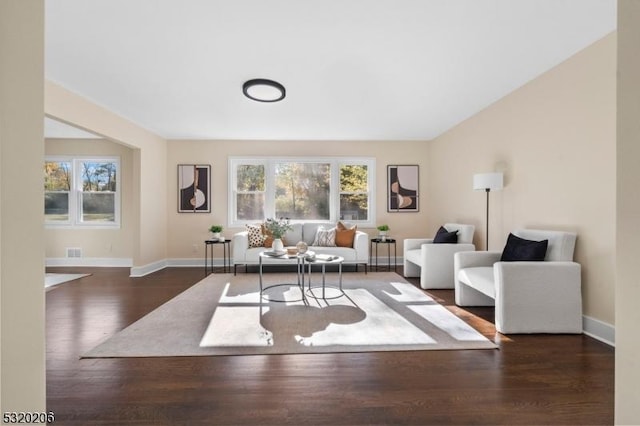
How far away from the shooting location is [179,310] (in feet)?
11.0

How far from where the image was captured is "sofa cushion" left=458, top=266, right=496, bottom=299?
2949mm

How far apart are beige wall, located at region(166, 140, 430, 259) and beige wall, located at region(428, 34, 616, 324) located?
1797mm

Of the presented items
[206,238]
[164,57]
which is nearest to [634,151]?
[164,57]

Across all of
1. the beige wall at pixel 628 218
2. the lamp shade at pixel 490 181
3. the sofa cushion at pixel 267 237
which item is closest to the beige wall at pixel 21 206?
the beige wall at pixel 628 218

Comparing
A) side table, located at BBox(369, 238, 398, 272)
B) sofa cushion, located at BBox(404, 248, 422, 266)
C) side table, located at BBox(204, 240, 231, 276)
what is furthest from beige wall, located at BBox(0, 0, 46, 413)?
side table, located at BBox(369, 238, 398, 272)

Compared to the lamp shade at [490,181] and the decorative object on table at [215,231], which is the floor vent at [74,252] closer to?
the decorative object on table at [215,231]

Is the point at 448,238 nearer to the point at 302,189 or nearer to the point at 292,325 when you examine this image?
the point at 292,325

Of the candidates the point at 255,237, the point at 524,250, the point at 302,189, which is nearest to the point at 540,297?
the point at 524,250

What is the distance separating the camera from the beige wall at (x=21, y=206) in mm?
821

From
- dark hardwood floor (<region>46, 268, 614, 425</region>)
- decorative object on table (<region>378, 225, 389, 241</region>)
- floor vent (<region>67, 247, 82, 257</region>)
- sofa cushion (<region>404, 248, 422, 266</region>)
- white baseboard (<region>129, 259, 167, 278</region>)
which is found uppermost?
decorative object on table (<region>378, 225, 389, 241</region>)

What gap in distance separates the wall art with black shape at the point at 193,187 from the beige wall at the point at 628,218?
237 inches

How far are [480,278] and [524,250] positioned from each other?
49 centimetres

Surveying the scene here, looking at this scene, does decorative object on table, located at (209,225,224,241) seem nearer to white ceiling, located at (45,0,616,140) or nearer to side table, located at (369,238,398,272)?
white ceiling, located at (45,0,616,140)

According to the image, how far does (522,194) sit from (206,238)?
17.3 ft
